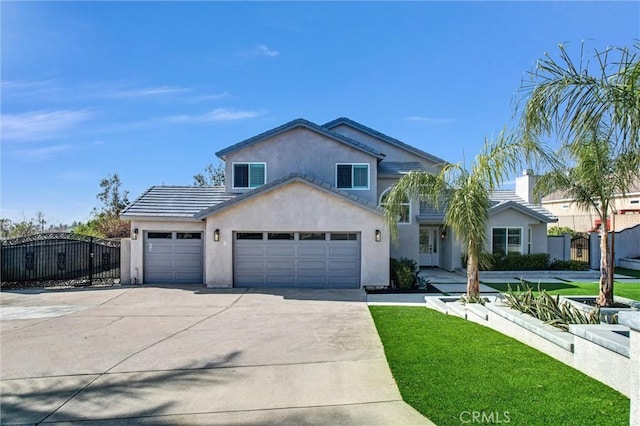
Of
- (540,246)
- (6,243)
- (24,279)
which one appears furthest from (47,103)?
(540,246)

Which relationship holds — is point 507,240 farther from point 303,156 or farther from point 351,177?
point 303,156

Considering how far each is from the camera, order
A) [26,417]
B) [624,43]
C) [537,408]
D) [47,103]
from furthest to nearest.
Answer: [47,103] → [624,43] → [26,417] → [537,408]

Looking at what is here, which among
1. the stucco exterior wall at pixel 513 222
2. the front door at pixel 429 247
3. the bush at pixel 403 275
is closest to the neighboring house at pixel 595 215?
the stucco exterior wall at pixel 513 222

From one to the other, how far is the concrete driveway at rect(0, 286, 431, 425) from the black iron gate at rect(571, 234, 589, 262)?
17.0 metres

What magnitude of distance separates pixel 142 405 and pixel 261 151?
14.2 meters

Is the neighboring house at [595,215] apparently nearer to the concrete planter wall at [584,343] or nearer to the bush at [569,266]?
the bush at [569,266]

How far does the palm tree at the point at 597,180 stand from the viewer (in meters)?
9.13

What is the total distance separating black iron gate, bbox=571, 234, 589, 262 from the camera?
69.2 feet

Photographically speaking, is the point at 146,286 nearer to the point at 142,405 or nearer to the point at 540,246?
the point at 142,405

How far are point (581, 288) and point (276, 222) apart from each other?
12232mm

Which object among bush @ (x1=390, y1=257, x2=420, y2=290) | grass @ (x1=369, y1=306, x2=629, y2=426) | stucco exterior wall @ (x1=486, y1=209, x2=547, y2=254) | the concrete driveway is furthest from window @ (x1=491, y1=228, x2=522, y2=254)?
grass @ (x1=369, y1=306, x2=629, y2=426)

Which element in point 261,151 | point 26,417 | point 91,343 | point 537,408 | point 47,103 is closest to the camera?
point 537,408

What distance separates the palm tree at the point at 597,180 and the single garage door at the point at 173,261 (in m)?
13.3

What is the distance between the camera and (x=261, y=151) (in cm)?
1798
